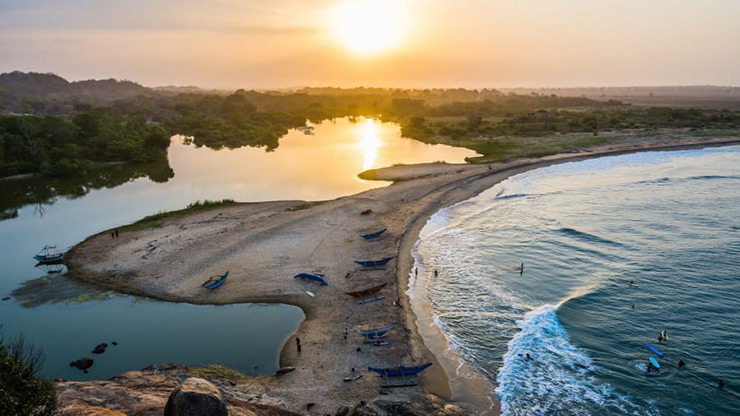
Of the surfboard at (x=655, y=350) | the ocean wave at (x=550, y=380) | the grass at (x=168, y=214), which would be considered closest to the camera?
the ocean wave at (x=550, y=380)

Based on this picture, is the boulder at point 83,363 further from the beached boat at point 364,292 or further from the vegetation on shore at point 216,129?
the vegetation on shore at point 216,129

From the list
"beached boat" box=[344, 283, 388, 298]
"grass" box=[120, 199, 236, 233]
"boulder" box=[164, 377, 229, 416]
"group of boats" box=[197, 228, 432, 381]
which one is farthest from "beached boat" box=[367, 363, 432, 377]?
"grass" box=[120, 199, 236, 233]

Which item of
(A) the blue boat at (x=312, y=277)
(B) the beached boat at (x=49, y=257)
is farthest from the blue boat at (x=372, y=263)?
(B) the beached boat at (x=49, y=257)

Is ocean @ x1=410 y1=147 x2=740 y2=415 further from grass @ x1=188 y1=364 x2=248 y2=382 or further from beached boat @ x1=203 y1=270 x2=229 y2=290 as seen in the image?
beached boat @ x1=203 y1=270 x2=229 y2=290

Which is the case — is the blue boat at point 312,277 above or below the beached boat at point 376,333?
above

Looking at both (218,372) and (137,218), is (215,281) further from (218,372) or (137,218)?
(137,218)

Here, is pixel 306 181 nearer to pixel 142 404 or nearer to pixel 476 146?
pixel 476 146
